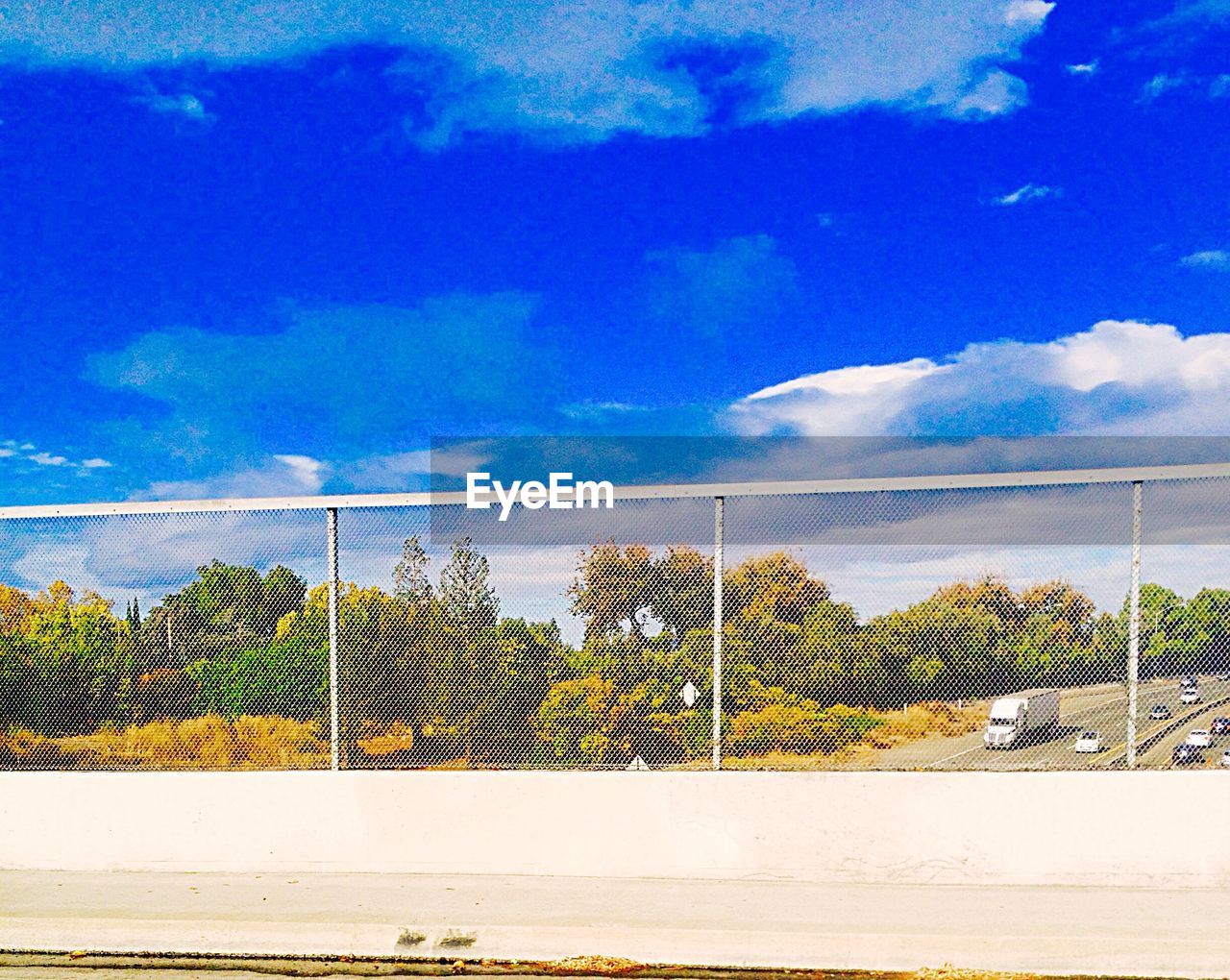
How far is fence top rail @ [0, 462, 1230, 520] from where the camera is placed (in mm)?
6281

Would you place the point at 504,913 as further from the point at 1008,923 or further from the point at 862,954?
the point at 1008,923

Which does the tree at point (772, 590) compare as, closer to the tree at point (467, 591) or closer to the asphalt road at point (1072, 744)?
the asphalt road at point (1072, 744)

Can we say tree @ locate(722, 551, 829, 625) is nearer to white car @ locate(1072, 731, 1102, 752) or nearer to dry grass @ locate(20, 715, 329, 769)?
white car @ locate(1072, 731, 1102, 752)

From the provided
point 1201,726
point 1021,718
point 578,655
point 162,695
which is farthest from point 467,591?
point 1201,726

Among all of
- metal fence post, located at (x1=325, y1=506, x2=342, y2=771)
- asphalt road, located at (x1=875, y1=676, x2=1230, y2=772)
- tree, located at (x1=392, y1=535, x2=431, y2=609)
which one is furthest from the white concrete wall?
tree, located at (x1=392, y1=535, x2=431, y2=609)

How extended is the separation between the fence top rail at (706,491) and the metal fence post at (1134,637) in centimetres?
29

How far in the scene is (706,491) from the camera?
6605 mm

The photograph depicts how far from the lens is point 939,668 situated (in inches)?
252

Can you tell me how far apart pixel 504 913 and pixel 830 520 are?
3062mm

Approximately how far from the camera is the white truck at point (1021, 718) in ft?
20.7

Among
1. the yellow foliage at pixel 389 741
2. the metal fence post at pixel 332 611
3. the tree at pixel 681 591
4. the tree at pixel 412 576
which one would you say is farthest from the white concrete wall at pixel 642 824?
the tree at pixel 412 576

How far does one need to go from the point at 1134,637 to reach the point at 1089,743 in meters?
0.72

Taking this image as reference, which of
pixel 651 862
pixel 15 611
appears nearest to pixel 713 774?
pixel 651 862

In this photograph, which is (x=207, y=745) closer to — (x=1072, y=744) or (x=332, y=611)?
(x=332, y=611)
